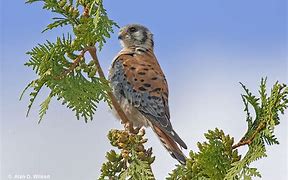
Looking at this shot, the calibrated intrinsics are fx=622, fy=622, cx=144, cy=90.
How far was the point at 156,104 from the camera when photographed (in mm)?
4953

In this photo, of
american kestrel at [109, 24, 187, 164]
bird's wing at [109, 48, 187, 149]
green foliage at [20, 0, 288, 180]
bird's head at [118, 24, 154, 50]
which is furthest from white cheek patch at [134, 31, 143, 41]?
green foliage at [20, 0, 288, 180]

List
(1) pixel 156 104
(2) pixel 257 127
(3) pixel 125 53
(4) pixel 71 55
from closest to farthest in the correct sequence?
(2) pixel 257 127
(4) pixel 71 55
(1) pixel 156 104
(3) pixel 125 53

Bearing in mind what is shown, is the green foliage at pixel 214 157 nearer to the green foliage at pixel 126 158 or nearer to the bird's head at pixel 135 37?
the green foliage at pixel 126 158

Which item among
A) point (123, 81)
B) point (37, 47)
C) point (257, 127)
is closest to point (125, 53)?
point (123, 81)

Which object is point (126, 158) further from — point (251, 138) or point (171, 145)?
point (171, 145)

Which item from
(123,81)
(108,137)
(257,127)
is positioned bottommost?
(257,127)

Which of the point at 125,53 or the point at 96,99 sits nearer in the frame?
the point at 96,99

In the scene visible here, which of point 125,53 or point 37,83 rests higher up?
point 125,53

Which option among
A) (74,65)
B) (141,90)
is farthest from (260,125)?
(141,90)

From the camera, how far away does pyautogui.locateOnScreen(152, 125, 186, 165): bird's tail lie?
12.2ft

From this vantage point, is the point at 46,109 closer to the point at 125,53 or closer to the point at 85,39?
the point at 85,39

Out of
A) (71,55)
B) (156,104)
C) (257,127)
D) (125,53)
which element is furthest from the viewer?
(125,53)

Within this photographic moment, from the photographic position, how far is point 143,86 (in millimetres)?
5094

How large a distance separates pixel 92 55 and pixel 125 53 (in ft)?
8.63
